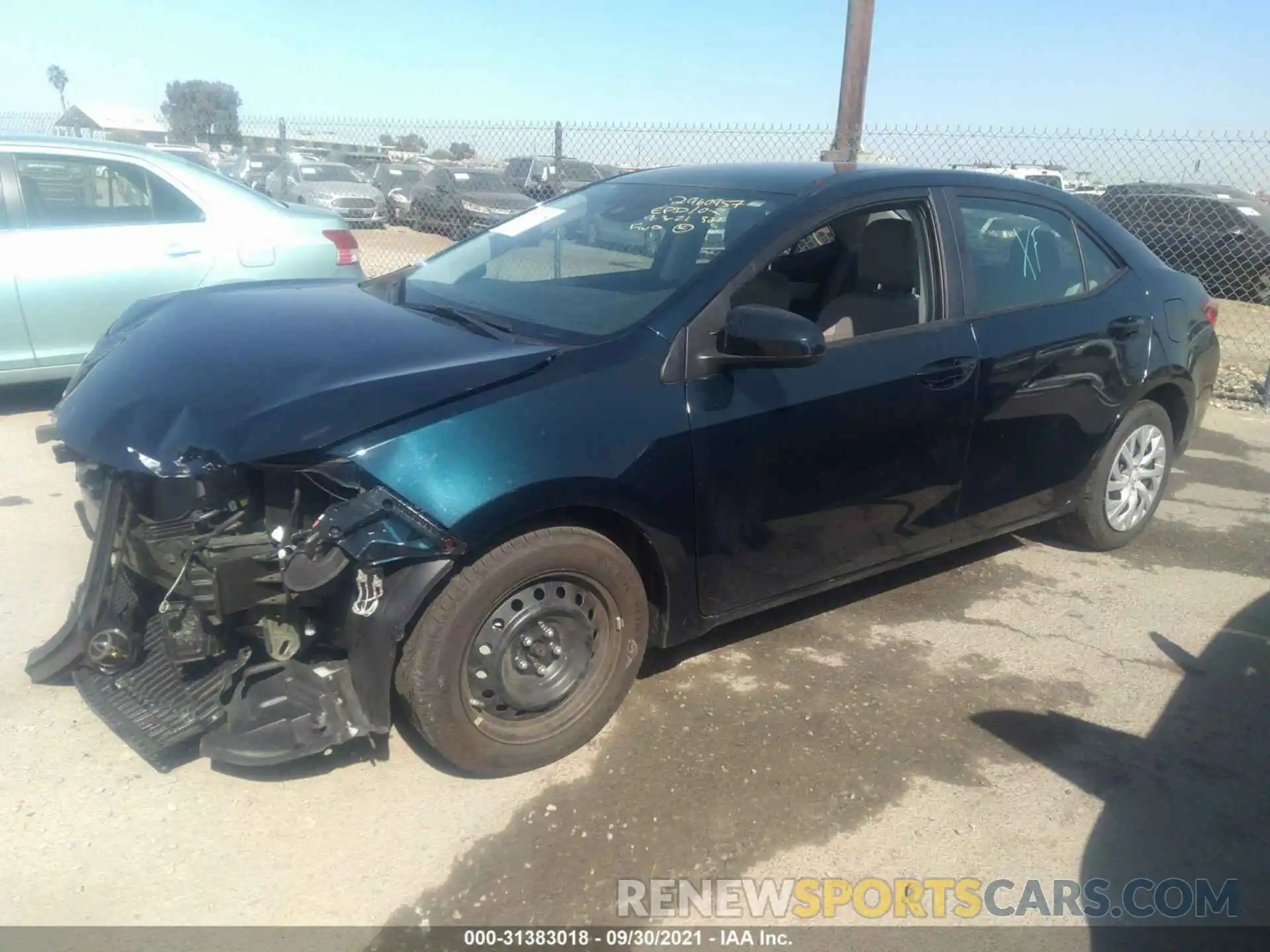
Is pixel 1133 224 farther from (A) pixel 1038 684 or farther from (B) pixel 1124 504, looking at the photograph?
(A) pixel 1038 684

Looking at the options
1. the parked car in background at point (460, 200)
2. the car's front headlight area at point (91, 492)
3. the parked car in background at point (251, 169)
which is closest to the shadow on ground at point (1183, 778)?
the car's front headlight area at point (91, 492)

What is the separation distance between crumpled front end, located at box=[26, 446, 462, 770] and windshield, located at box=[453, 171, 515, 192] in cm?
1577

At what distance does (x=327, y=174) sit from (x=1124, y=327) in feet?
62.8

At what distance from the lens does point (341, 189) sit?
19562 mm

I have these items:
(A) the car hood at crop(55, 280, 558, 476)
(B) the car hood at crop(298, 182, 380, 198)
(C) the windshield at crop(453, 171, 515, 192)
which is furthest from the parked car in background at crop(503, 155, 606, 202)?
(A) the car hood at crop(55, 280, 558, 476)

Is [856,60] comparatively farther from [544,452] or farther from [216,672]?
[216,672]

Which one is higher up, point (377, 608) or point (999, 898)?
point (377, 608)

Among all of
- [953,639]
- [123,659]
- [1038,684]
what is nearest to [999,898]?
[1038,684]

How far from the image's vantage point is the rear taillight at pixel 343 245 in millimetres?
6344

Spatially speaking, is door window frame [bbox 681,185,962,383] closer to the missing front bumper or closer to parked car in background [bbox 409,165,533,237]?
the missing front bumper

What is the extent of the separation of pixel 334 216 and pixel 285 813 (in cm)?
481

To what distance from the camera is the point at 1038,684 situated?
142 inches

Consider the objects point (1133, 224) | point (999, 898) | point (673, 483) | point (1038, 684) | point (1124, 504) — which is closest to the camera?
point (999, 898)

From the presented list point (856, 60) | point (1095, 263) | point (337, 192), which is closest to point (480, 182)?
point (337, 192)
